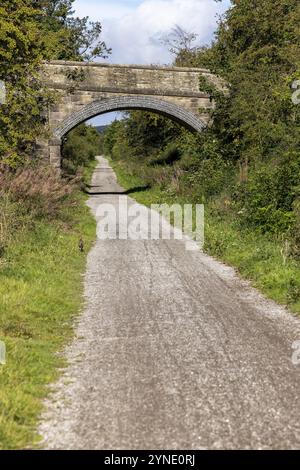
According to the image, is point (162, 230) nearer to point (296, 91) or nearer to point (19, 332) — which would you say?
point (296, 91)

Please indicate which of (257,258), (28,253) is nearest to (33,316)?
(28,253)

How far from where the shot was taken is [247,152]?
21.9 meters

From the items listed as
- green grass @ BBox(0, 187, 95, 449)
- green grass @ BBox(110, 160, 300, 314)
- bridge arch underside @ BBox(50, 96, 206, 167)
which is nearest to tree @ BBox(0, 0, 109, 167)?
green grass @ BBox(0, 187, 95, 449)

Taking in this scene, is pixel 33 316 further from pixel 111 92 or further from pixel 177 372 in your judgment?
pixel 111 92

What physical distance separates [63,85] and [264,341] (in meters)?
20.9

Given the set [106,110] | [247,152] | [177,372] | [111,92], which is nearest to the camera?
[177,372]

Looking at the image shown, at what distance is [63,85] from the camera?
24156 mm

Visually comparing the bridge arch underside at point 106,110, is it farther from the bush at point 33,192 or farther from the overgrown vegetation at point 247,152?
the bush at point 33,192

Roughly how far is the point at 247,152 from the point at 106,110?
787 cm

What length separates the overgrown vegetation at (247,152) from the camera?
36.3ft

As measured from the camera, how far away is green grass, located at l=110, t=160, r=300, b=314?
8309mm

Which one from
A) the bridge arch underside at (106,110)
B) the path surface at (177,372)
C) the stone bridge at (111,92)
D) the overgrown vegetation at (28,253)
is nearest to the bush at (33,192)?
the overgrown vegetation at (28,253)

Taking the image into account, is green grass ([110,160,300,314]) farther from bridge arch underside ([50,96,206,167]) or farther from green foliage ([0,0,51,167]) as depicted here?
bridge arch underside ([50,96,206,167])

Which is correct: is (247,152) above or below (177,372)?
above
